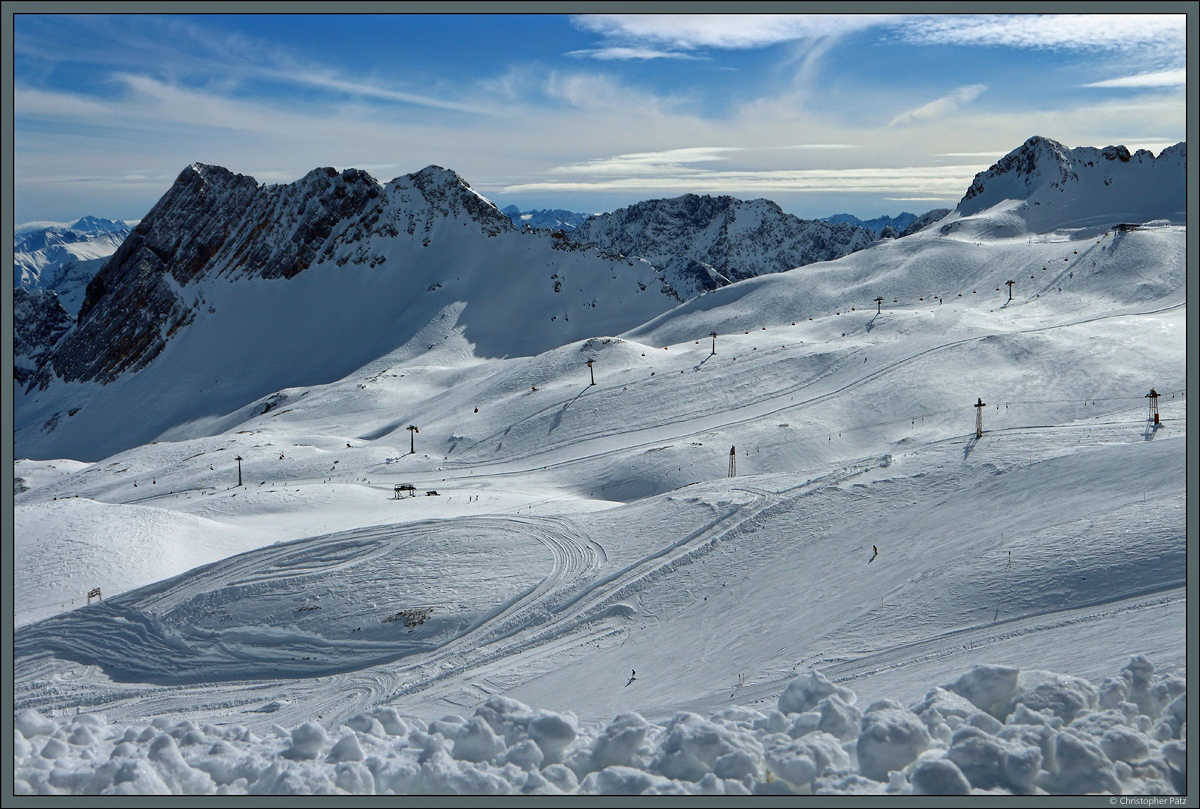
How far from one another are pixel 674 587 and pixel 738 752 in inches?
523

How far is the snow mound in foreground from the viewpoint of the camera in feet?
30.4

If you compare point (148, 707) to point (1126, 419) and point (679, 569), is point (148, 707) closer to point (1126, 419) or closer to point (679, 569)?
point (679, 569)

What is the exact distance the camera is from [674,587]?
75.9 ft

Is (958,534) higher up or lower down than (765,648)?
higher up

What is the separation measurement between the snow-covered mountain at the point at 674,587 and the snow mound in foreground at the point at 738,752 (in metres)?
0.05

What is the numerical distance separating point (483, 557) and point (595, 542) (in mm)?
3953

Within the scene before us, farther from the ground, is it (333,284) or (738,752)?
(333,284)

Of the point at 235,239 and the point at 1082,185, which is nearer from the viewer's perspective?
the point at 1082,185

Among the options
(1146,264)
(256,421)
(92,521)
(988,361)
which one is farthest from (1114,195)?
(92,521)

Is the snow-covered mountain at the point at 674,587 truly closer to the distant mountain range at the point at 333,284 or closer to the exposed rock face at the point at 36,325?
the distant mountain range at the point at 333,284

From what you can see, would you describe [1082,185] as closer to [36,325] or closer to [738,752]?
[738,752]

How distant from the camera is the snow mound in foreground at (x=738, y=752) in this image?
30.4 feet

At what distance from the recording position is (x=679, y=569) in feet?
78.7

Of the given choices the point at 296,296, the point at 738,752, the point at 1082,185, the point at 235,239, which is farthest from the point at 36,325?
the point at 1082,185
